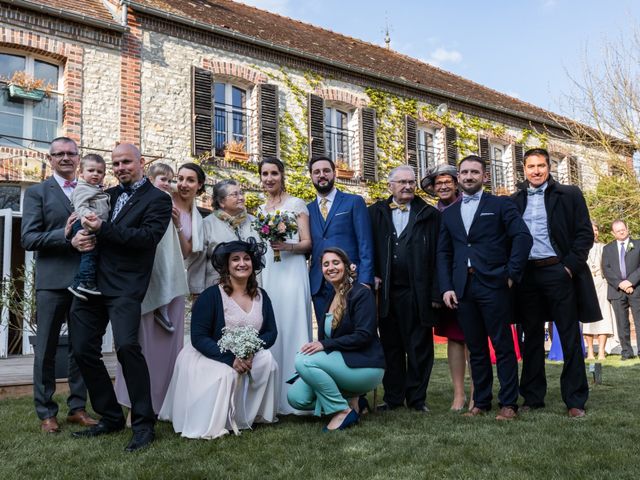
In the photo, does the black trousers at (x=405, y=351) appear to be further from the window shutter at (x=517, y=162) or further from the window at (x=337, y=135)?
the window shutter at (x=517, y=162)

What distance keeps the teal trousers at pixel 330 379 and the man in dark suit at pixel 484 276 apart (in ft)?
2.97

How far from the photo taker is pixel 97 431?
14.2 ft

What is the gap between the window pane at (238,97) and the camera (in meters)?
12.8

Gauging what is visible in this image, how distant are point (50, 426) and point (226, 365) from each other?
4.61ft

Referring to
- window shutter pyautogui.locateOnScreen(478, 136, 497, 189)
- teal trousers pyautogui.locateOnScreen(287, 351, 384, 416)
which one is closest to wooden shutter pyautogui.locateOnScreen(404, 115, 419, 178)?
window shutter pyautogui.locateOnScreen(478, 136, 497, 189)

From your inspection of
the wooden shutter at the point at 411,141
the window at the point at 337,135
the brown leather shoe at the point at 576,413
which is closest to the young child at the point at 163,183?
the brown leather shoe at the point at 576,413

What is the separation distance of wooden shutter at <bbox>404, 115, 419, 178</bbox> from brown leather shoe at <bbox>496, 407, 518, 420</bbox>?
1098 cm

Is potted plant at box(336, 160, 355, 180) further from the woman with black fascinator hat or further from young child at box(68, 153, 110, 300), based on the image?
young child at box(68, 153, 110, 300)

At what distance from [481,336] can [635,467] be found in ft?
5.67

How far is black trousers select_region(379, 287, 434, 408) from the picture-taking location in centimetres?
518

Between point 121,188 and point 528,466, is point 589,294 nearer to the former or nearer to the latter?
point 528,466

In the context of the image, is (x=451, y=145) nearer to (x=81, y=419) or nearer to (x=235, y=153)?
(x=235, y=153)

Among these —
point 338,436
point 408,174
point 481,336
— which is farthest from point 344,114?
point 338,436

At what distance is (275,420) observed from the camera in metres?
4.75
